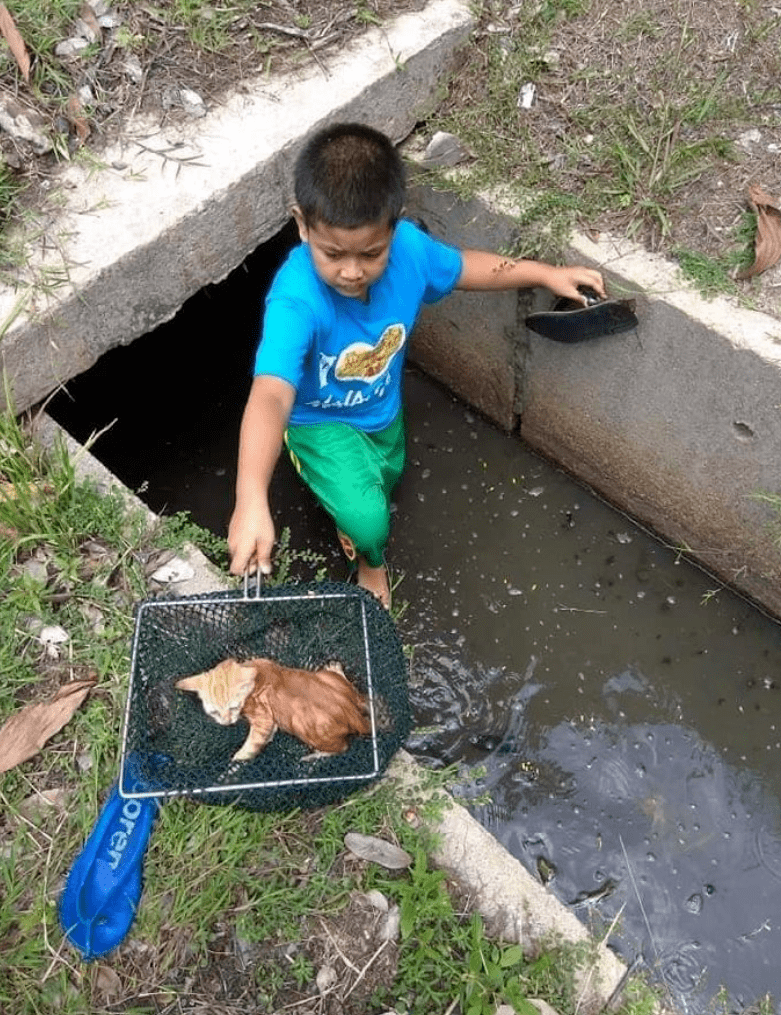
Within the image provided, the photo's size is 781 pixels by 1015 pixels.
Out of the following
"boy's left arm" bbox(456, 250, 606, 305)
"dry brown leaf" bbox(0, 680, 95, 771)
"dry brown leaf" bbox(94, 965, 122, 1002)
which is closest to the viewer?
"dry brown leaf" bbox(94, 965, 122, 1002)

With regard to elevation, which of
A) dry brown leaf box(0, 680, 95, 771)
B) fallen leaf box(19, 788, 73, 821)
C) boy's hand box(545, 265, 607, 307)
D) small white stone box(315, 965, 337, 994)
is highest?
boy's hand box(545, 265, 607, 307)

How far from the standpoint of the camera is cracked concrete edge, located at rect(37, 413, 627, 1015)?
1.93 metres

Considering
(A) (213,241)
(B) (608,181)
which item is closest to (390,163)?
(A) (213,241)

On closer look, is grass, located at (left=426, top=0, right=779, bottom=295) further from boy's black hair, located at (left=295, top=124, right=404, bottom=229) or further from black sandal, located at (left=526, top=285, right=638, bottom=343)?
boy's black hair, located at (left=295, top=124, right=404, bottom=229)

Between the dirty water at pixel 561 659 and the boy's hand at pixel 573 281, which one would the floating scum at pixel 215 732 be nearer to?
the dirty water at pixel 561 659

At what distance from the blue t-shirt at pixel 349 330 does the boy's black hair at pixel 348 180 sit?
0.78 ft

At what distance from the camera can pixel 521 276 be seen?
284 centimetres

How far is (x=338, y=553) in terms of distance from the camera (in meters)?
3.43

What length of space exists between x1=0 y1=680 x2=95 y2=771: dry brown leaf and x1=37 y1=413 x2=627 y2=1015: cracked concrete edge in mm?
827

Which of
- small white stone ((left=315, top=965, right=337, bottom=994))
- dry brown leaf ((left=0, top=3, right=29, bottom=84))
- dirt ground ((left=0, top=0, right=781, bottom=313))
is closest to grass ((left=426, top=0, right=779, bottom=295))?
dirt ground ((left=0, top=0, right=781, bottom=313))

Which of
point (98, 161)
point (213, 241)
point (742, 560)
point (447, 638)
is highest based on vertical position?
point (98, 161)

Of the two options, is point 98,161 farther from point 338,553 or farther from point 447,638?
point 447,638

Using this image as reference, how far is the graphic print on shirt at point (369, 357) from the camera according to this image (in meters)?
2.62

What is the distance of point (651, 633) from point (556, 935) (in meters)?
1.51
